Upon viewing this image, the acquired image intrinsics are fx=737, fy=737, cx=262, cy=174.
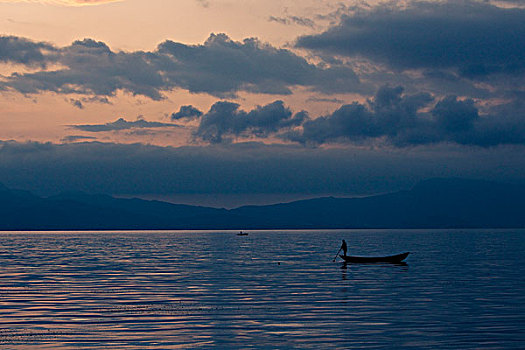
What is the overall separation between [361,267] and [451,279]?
Answer: 24663mm

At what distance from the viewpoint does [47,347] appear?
3212 cm

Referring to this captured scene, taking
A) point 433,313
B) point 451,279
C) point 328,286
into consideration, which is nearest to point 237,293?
point 328,286

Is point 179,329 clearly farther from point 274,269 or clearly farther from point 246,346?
point 274,269

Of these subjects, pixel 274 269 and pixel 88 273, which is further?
pixel 274 269

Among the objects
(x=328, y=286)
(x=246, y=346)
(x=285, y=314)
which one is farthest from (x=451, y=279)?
(x=246, y=346)

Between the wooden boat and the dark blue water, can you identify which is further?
the wooden boat

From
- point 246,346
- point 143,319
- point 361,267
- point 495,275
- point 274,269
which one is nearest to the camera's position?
point 246,346

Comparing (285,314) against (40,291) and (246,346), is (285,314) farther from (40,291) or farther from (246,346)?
(40,291)

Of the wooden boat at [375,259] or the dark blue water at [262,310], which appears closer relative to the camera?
the dark blue water at [262,310]

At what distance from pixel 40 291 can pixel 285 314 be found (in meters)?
24.0

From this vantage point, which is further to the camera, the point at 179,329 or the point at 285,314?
the point at 285,314

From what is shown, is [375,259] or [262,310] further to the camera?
[375,259]

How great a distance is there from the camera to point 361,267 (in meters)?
94.3

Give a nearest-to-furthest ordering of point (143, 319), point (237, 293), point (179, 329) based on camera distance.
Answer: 1. point (179, 329)
2. point (143, 319)
3. point (237, 293)
